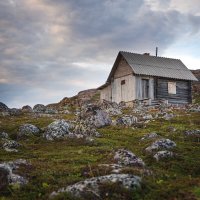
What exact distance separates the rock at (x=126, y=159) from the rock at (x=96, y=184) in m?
3.89

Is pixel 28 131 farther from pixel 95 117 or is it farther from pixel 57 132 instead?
pixel 95 117

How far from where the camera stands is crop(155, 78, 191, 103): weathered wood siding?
228 ft

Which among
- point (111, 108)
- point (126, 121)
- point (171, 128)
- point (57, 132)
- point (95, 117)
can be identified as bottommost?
point (57, 132)

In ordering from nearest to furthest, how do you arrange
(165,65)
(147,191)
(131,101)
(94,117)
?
(147,191) → (94,117) → (131,101) → (165,65)

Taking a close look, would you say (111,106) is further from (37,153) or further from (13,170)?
(13,170)

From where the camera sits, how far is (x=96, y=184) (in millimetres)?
17016

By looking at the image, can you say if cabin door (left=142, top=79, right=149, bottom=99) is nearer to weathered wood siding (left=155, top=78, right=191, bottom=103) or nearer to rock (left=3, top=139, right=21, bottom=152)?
weathered wood siding (left=155, top=78, right=191, bottom=103)

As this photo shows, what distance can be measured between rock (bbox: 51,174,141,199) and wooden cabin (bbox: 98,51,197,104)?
48.8m

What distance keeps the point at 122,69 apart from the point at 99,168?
169ft

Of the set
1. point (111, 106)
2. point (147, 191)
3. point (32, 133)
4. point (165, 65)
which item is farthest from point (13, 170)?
point (165, 65)

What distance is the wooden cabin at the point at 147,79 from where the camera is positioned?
6756 cm

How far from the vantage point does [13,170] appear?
20234 mm

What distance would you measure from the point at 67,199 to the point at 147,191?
3.31 meters

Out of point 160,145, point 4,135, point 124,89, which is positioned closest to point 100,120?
point 4,135
